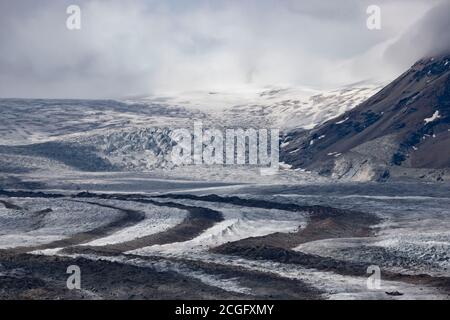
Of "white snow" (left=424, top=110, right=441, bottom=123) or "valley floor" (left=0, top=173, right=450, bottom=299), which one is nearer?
"valley floor" (left=0, top=173, right=450, bottom=299)

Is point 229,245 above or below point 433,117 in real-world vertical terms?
below

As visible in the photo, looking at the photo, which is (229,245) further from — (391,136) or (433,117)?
(433,117)

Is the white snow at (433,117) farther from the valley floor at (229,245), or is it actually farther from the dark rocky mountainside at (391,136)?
the valley floor at (229,245)

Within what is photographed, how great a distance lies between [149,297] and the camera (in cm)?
3309

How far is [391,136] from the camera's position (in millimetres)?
153125

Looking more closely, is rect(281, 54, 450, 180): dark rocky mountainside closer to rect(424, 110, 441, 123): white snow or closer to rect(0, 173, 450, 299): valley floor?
rect(424, 110, 441, 123): white snow

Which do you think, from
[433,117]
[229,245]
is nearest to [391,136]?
[433,117]

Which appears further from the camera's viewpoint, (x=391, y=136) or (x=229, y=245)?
(x=391, y=136)

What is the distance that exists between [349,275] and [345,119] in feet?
468

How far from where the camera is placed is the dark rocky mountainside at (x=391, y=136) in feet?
463

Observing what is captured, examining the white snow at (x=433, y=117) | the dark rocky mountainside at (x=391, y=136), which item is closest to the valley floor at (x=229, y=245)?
the dark rocky mountainside at (x=391, y=136)

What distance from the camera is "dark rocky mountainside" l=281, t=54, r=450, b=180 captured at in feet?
463

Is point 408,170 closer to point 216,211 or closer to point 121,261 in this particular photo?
point 216,211

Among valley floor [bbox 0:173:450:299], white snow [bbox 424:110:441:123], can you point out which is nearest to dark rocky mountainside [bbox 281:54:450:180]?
Answer: white snow [bbox 424:110:441:123]
